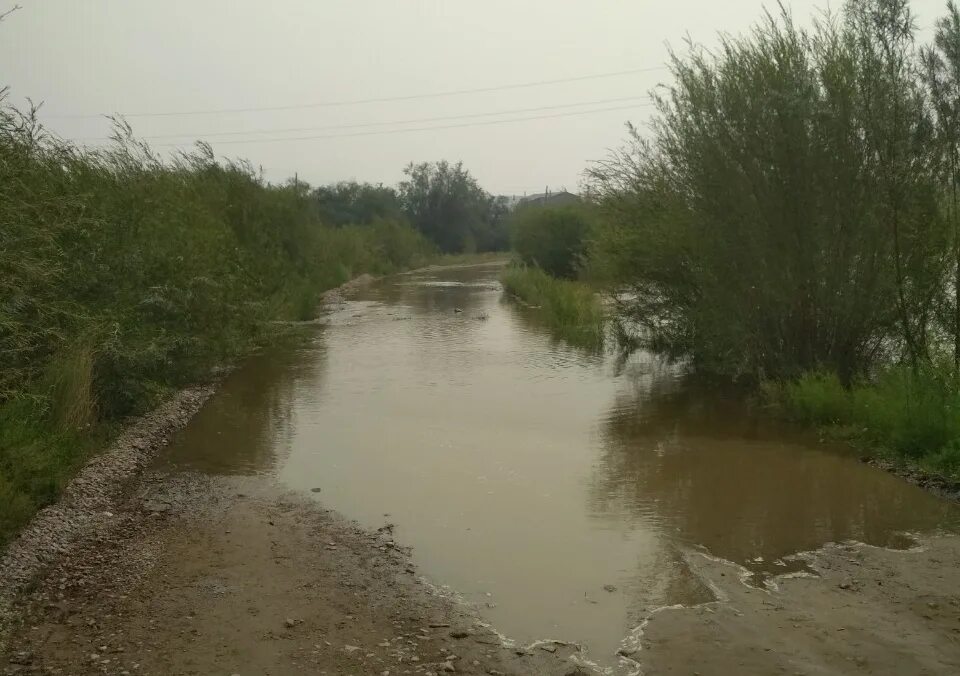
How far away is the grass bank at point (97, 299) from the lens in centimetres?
817

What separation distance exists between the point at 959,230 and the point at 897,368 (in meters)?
1.90

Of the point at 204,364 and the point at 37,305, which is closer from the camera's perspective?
the point at 37,305

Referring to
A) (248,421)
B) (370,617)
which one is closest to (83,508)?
(370,617)

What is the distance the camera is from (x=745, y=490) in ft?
30.1

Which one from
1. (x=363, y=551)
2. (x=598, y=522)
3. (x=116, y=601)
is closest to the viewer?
(x=116, y=601)

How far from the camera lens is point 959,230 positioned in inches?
418

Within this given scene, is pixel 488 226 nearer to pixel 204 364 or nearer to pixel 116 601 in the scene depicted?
pixel 204 364

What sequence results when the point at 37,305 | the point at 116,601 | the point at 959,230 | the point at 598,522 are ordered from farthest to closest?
the point at 959,230
the point at 37,305
the point at 598,522
the point at 116,601

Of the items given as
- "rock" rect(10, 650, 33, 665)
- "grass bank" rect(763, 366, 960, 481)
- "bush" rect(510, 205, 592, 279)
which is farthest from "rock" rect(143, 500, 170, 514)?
"bush" rect(510, 205, 592, 279)

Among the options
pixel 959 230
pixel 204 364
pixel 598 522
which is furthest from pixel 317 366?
pixel 959 230

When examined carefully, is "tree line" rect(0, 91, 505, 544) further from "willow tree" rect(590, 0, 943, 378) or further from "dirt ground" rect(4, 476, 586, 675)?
"willow tree" rect(590, 0, 943, 378)

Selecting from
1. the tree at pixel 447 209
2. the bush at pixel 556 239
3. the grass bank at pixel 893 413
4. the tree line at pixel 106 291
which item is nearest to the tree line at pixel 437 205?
the tree at pixel 447 209

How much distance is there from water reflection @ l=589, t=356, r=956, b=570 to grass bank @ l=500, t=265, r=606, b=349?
8.46m

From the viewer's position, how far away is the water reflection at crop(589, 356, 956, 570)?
7.76 meters
